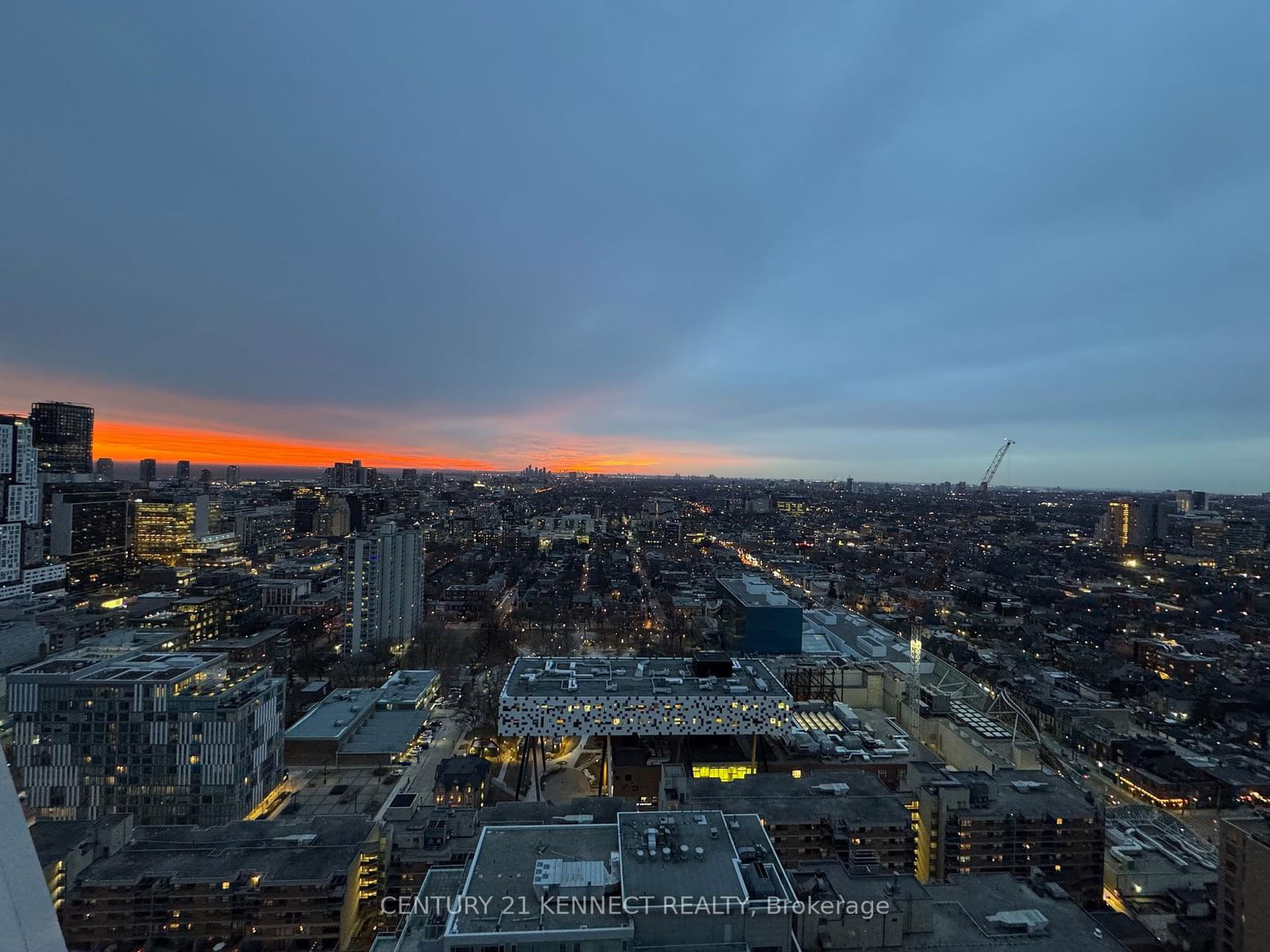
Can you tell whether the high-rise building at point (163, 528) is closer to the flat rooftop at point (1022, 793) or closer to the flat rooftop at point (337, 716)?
the flat rooftop at point (337, 716)

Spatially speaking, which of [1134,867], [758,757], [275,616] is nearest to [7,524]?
[275,616]

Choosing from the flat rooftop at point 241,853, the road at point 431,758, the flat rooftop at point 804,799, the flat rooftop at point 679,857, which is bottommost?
the road at point 431,758

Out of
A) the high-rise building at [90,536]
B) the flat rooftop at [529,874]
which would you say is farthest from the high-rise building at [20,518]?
the flat rooftop at [529,874]

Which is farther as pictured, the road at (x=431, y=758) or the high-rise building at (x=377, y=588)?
the high-rise building at (x=377, y=588)

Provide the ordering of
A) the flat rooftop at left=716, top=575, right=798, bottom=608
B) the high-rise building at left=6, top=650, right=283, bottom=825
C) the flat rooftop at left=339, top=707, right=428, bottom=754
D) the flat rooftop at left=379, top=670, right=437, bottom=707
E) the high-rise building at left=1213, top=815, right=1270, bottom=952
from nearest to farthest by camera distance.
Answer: the high-rise building at left=1213, top=815, right=1270, bottom=952 < the high-rise building at left=6, top=650, right=283, bottom=825 < the flat rooftop at left=339, top=707, right=428, bottom=754 < the flat rooftop at left=379, top=670, right=437, bottom=707 < the flat rooftop at left=716, top=575, right=798, bottom=608

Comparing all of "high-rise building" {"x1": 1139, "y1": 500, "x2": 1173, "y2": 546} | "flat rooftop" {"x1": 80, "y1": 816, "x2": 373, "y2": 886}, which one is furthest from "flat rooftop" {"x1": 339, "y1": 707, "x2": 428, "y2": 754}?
"high-rise building" {"x1": 1139, "y1": 500, "x2": 1173, "y2": 546}

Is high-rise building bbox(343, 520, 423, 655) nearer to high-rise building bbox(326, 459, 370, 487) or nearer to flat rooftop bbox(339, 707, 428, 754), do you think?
flat rooftop bbox(339, 707, 428, 754)
